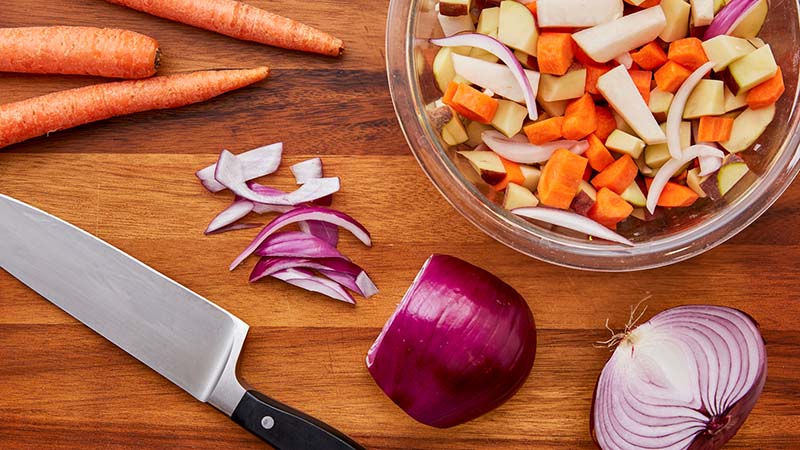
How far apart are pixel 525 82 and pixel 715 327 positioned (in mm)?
619

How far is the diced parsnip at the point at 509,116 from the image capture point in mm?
1268

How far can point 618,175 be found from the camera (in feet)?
4.19

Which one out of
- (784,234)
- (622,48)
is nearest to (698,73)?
(622,48)

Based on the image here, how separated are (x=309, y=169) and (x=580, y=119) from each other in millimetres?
555

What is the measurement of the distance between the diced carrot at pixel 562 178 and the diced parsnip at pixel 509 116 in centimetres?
9

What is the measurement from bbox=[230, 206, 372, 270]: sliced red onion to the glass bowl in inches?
7.9

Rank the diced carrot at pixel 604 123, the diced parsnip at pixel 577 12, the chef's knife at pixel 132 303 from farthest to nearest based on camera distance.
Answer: the chef's knife at pixel 132 303 → the diced carrot at pixel 604 123 → the diced parsnip at pixel 577 12

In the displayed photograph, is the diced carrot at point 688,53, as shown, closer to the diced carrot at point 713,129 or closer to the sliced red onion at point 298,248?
the diced carrot at point 713,129

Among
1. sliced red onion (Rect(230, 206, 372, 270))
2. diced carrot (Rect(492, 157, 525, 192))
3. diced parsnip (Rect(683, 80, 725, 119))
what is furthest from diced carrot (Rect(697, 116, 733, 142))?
sliced red onion (Rect(230, 206, 372, 270))

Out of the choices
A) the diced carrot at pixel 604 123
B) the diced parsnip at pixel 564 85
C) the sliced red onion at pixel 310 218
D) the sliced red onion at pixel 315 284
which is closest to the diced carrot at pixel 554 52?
the diced parsnip at pixel 564 85

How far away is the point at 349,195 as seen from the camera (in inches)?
57.6

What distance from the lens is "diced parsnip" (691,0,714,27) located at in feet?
4.01

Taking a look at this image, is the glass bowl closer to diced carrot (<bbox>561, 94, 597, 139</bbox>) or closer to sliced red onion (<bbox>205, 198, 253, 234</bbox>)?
diced carrot (<bbox>561, 94, 597, 139</bbox>)

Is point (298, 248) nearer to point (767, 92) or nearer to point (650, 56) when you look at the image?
point (650, 56)
